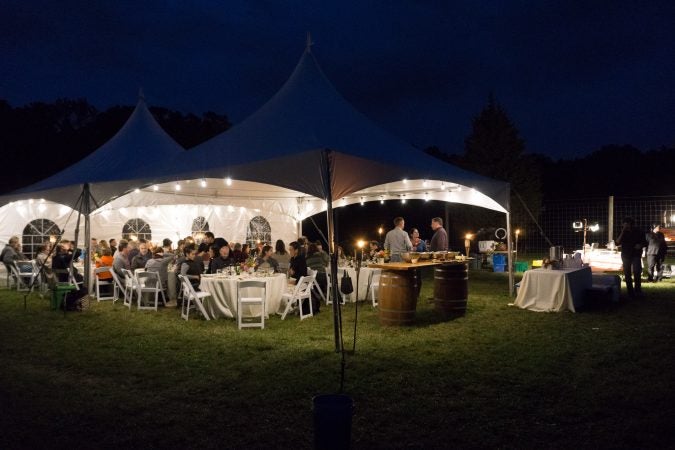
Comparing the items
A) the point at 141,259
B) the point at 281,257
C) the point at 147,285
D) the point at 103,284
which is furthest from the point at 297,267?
the point at 103,284

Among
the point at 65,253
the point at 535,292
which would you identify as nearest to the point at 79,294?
the point at 65,253

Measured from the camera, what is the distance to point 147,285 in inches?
394

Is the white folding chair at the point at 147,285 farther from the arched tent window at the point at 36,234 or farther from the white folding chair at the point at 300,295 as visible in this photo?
the arched tent window at the point at 36,234

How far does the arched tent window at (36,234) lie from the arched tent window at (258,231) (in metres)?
5.65

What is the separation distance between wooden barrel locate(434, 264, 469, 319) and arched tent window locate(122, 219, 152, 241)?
11.0 meters

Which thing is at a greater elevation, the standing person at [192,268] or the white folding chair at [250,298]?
the standing person at [192,268]

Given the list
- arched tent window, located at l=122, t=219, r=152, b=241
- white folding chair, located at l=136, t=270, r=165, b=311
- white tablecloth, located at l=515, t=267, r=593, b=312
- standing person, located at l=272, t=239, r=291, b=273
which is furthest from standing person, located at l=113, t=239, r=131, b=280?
white tablecloth, located at l=515, t=267, r=593, b=312

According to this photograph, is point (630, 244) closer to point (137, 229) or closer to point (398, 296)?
point (398, 296)

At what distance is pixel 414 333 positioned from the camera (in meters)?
7.16

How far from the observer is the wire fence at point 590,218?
60.3 ft

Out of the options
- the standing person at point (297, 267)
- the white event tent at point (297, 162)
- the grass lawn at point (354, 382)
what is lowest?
the grass lawn at point (354, 382)

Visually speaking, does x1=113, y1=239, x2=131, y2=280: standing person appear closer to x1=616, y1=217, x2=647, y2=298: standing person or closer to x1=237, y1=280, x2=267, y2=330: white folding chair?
x1=237, y1=280, x2=267, y2=330: white folding chair

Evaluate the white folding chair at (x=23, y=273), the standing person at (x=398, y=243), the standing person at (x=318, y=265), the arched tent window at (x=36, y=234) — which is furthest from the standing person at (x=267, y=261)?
the arched tent window at (x=36, y=234)

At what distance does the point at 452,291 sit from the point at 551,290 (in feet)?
5.75
